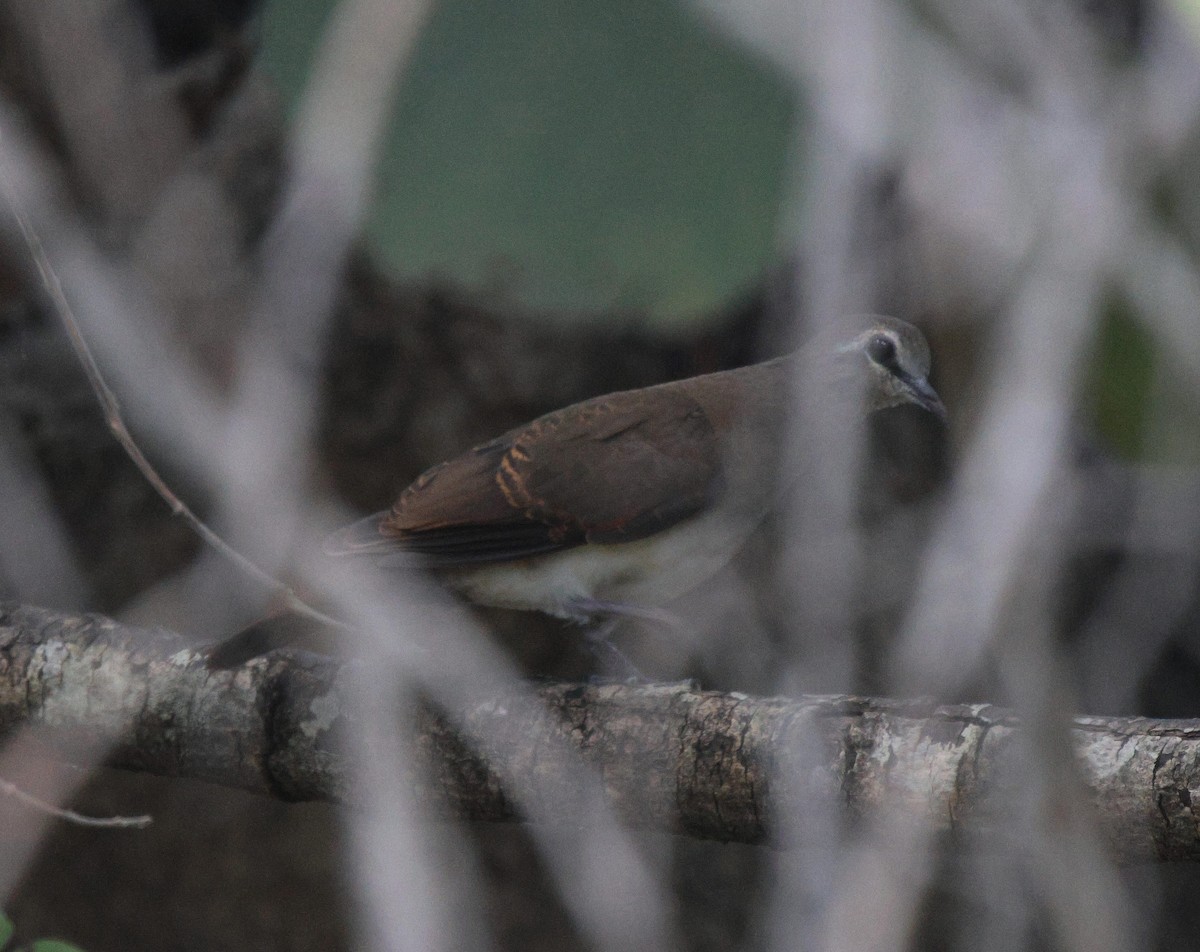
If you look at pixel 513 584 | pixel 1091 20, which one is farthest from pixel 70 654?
pixel 1091 20

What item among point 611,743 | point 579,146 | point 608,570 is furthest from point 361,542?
point 579,146

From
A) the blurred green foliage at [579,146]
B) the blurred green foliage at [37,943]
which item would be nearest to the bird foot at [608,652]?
the blurred green foliage at [579,146]

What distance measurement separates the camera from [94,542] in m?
4.44

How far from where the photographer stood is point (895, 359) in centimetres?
305

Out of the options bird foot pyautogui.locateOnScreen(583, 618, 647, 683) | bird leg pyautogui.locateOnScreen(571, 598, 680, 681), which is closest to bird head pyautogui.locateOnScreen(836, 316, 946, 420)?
bird leg pyautogui.locateOnScreen(571, 598, 680, 681)

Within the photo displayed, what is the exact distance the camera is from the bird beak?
9.93 ft

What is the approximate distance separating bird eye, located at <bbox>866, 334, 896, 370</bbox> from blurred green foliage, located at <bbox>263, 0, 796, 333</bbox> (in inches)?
12.2

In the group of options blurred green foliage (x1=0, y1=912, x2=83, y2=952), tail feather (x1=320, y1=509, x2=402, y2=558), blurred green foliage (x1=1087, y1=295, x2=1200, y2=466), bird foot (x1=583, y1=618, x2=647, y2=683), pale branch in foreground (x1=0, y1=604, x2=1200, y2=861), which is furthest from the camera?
bird foot (x1=583, y1=618, x2=647, y2=683)

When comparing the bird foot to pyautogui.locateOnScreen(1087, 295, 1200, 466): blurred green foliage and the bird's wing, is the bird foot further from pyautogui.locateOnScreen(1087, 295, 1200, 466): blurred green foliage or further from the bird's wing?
pyautogui.locateOnScreen(1087, 295, 1200, 466): blurred green foliage

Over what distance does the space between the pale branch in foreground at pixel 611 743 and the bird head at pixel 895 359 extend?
915 mm

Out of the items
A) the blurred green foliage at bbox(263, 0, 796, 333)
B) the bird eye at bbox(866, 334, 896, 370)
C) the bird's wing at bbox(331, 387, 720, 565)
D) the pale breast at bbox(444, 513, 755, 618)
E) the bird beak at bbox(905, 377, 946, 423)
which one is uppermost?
the blurred green foliage at bbox(263, 0, 796, 333)

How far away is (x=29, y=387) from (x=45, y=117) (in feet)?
2.79

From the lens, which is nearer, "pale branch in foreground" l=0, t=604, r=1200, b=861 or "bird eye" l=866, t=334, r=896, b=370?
"pale branch in foreground" l=0, t=604, r=1200, b=861

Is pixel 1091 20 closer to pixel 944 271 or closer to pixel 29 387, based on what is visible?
pixel 944 271
